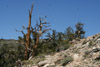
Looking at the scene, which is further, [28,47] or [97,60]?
[28,47]

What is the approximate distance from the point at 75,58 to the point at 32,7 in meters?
11.1

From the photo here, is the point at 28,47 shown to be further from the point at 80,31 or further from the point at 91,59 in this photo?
the point at 80,31

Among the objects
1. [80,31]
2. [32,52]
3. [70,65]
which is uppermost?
[80,31]

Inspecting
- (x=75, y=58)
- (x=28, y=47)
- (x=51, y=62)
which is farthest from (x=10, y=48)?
(x=75, y=58)

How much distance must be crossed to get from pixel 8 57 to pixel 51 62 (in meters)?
8.43

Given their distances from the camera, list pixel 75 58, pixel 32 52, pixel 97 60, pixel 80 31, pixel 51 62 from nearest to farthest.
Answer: pixel 97 60 < pixel 75 58 < pixel 51 62 < pixel 32 52 < pixel 80 31

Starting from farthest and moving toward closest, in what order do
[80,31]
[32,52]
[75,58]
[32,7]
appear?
[80,31]
[32,7]
[32,52]
[75,58]

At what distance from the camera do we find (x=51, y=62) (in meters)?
14.5

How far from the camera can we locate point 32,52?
2109 centimetres

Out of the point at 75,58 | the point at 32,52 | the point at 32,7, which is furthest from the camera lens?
the point at 32,7

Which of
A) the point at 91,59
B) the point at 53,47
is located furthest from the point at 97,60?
the point at 53,47

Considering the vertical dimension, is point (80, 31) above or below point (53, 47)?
above

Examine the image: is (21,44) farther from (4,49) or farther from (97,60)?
(97,60)

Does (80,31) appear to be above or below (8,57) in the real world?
above
